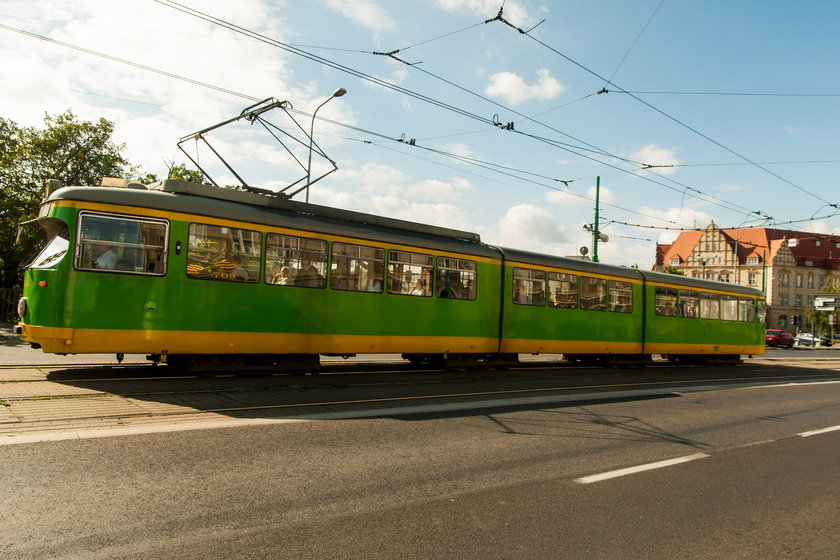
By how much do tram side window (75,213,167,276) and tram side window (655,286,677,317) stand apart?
15.2 m

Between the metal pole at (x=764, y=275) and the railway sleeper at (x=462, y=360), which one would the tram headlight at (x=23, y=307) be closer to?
the railway sleeper at (x=462, y=360)

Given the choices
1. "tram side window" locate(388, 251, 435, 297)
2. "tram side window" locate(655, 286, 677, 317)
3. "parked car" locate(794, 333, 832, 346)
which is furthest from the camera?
"parked car" locate(794, 333, 832, 346)

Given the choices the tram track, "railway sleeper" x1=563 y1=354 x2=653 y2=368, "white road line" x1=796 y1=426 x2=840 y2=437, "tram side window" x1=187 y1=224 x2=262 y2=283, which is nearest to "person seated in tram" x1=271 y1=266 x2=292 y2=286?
"tram side window" x1=187 y1=224 x2=262 y2=283

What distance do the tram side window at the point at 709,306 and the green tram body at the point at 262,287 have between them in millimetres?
6334

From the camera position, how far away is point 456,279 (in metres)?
14.0

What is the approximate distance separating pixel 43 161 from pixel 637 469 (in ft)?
118

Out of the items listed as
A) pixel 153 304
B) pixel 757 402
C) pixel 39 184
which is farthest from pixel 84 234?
pixel 39 184

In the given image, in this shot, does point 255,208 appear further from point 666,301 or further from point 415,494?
point 666,301

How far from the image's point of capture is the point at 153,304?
9789mm

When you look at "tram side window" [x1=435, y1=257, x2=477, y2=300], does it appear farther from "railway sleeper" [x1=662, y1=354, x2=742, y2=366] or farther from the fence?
the fence

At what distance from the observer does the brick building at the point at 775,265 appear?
85.2m

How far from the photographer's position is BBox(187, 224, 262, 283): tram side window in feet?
33.5

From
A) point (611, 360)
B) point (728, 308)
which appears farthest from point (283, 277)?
point (728, 308)

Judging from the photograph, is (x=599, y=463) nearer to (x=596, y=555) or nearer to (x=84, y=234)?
(x=596, y=555)
